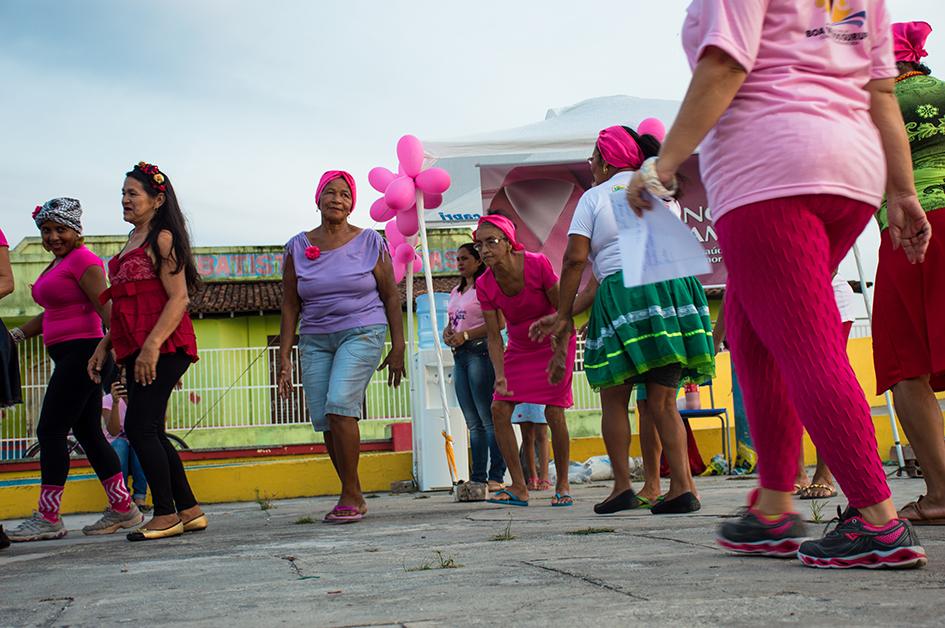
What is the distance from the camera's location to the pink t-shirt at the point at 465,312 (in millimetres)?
8406

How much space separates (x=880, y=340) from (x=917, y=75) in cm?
112

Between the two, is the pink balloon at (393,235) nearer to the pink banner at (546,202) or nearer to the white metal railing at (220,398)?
the pink banner at (546,202)

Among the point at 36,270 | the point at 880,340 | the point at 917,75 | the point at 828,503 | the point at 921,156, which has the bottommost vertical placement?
the point at 828,503

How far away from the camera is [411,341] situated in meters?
10.6

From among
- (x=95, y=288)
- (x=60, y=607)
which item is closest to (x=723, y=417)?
(x=95, y=288)

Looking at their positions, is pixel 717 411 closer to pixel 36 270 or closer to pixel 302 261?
pixel 302 261

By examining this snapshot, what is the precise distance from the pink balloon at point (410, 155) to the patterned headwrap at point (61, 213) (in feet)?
11.8

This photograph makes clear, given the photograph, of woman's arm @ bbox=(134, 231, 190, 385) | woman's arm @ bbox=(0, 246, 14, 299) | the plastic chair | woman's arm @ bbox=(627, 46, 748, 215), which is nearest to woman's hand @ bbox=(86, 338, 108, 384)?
woman's arm @ bbox=(134, 231, 190, 385)

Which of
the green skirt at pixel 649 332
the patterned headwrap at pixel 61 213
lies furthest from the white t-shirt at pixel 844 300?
the patterned headwrap at pixel 61 213

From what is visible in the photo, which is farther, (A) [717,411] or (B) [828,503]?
Answer: (A) [717,411]

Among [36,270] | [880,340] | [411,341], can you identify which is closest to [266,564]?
[880,340]

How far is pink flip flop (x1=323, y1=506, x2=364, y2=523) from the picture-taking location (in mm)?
5754

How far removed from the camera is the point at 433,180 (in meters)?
9.00

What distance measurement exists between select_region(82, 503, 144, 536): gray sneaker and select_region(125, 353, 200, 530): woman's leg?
36.1 inches
